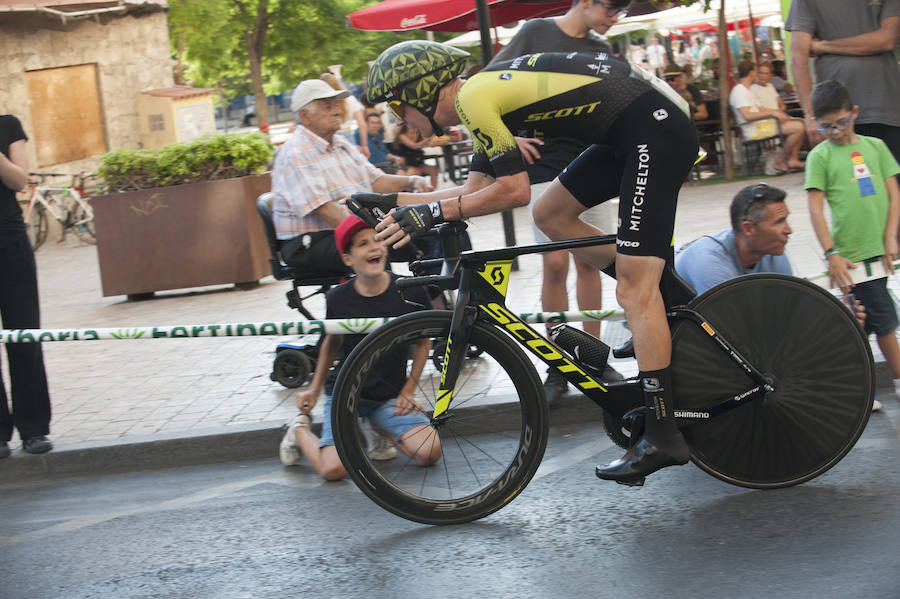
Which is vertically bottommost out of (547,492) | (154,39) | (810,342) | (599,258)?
(547,492)

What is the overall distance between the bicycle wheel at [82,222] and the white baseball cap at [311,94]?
11.2m

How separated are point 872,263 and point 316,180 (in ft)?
10.7

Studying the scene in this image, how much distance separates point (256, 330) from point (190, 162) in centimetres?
568

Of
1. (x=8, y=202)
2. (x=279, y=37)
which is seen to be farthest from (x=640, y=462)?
(x=279, y=37)

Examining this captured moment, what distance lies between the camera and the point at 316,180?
262 inches

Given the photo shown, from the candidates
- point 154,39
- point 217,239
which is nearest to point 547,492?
point 217,239

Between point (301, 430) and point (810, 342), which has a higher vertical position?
point (810, 342)

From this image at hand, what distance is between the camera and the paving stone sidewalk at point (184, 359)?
6012mm

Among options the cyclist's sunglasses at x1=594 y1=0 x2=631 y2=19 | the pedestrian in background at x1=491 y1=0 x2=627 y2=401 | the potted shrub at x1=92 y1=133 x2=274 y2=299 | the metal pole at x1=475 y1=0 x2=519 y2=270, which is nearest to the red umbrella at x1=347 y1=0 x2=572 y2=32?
the potted shrub at x1=92 y1=133 x2=274 y2=299

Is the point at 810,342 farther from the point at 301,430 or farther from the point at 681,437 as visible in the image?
the point at 301,430

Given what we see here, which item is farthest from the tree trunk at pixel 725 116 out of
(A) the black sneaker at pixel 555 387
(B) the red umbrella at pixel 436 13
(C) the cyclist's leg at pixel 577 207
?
(C) the cyclist's leg at pixel 577 207

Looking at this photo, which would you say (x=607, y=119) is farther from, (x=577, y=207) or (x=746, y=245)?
(x=746, y=245)

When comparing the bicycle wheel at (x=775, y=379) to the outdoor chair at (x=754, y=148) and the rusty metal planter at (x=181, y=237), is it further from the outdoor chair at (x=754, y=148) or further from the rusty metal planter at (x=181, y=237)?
the outdoor chair at (x=754, y=148)

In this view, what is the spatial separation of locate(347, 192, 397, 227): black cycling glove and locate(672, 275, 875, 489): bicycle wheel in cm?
123
